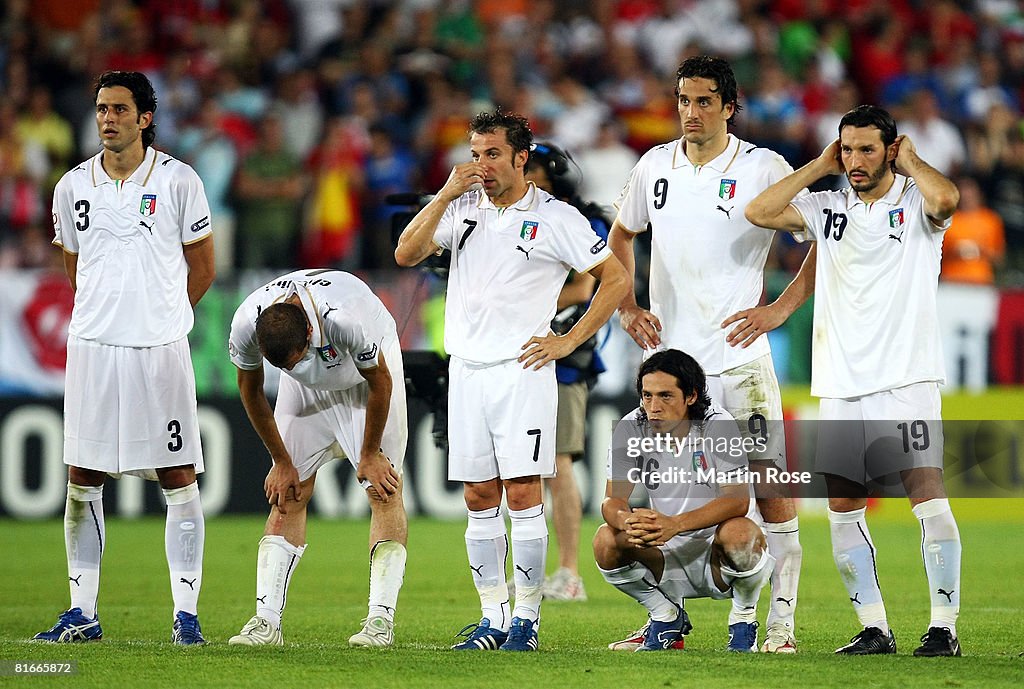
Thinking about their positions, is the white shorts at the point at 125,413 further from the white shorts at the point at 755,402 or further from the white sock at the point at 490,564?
the white shorts at the point at 755,402

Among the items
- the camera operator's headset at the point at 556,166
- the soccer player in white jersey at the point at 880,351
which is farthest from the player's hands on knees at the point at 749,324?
the camera operator's headset at the point at 556,166

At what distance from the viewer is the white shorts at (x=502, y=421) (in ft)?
22.7

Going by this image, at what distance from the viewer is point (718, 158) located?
754 cm

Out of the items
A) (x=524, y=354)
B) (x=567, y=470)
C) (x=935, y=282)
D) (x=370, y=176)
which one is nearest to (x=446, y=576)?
(x=567, y=470)

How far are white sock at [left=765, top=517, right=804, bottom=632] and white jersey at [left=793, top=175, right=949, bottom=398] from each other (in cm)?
72

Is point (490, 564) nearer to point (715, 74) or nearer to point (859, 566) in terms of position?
point (859, 566)

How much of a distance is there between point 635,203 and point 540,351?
3.95ft

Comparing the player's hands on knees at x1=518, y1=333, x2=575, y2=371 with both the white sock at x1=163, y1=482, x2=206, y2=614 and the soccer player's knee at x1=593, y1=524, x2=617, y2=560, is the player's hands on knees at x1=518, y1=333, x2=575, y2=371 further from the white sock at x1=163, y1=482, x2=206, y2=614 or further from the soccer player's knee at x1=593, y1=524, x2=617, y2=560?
the white sock at x1=163, y1=482, x2=206, y2=614

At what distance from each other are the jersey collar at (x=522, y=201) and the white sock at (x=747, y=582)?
1917 millimetres

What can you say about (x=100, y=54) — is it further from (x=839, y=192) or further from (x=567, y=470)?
(x=839, y=192)

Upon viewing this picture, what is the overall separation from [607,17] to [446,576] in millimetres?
9625

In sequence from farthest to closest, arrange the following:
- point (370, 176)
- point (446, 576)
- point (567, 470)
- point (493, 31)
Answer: point (493, 31) → point (370, 176) → point (446, 576) → point (567, 470)

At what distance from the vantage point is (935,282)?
23.1ft

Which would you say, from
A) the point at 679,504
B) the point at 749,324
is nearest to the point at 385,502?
the point at 679,504
